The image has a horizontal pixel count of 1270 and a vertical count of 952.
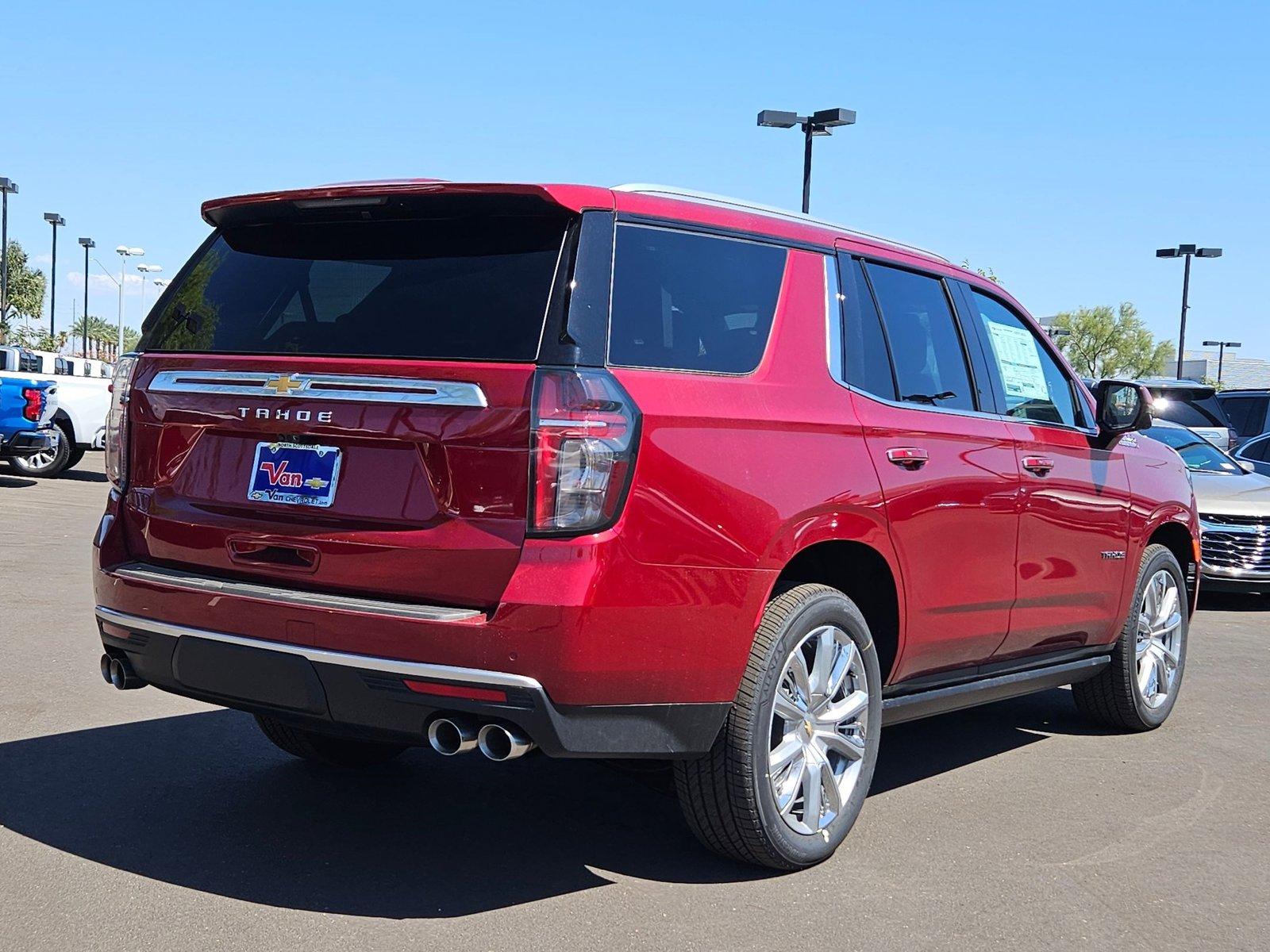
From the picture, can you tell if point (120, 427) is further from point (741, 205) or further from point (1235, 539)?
point (1235, 539)

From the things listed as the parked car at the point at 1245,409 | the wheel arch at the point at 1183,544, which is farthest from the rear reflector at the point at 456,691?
the parked car at the point at 1245,409

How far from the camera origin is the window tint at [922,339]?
4969 mm

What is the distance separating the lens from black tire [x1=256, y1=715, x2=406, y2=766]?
5242 mm

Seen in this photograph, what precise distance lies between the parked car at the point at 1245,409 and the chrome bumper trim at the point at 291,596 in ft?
55.2

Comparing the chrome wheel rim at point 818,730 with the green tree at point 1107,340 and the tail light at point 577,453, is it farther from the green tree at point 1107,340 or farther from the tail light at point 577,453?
the green tree at point 1107,340

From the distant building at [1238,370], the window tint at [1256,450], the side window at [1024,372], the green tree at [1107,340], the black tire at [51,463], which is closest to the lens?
the side window at [1024,372]

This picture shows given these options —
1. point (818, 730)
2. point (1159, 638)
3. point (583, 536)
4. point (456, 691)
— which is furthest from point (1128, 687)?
point (456, 691)

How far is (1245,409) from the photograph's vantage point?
18922 millimetres

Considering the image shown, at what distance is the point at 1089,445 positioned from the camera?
6.02 m

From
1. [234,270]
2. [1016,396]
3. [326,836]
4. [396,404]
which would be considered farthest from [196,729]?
[1016,396]

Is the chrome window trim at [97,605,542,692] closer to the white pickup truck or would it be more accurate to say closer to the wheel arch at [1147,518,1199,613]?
the wheel arch at [1147,518,1199,613]

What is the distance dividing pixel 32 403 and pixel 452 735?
1596cm

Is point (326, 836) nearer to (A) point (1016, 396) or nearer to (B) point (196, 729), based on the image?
(B) point (196, 729)

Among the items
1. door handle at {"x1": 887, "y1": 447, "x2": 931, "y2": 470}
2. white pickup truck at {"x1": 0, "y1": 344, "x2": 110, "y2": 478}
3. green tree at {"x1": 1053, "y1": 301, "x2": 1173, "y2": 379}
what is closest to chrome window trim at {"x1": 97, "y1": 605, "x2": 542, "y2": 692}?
door handle at {"x1": 887, "y1": 447, "x2": 931, "y2": 470}
